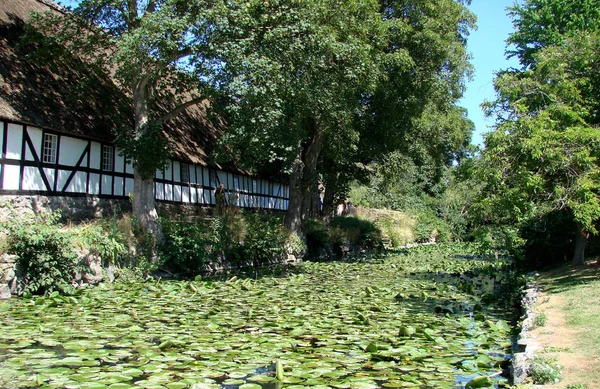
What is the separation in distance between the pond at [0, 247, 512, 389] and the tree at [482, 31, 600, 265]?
2.48m

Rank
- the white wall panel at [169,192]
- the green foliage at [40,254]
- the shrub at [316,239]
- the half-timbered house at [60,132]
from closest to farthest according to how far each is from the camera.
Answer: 1. the green foliage at [40,254]
2. the half-timbered house at [60,132]
3. the white wall panel at [169,192]
4. the shrub at [316,239]

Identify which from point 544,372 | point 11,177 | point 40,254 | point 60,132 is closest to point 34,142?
point 60,132

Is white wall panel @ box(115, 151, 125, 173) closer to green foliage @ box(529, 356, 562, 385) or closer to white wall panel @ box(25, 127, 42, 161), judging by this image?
white wall panel @ box(25, 127, 42, 161)

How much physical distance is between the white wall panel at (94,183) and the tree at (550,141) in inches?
481

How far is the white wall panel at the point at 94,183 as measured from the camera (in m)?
17.0

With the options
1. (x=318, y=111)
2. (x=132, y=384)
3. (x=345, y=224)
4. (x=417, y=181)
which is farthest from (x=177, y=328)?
(x=417, y=181)

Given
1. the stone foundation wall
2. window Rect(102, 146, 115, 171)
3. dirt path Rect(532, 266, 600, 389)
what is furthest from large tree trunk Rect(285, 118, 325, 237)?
dirt path Rect(532, 266, 600, 389)

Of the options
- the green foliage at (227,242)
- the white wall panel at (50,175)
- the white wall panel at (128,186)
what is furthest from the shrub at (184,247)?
the white wall panel at (50,175)

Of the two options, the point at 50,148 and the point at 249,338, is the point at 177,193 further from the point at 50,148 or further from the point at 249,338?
the point at 249,338

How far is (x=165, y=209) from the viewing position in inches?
792

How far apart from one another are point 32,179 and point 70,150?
170 centimetres

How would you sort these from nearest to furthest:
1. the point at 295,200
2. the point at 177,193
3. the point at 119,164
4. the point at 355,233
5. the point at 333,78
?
the point at 333,78 → the point at 119,164 → the point at 177,193 → the point at 295,200 → the point at 355,233

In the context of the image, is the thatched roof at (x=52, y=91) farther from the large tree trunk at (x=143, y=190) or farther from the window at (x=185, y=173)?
the window at (x=185, y=173)

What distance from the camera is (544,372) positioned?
5.04 metres
